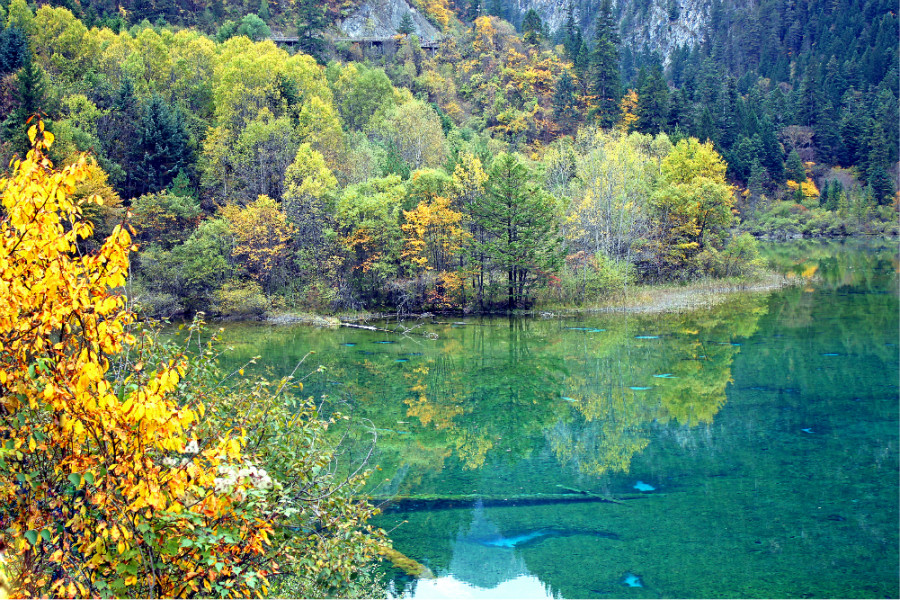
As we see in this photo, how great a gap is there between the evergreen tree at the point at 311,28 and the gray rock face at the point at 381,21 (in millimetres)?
9065

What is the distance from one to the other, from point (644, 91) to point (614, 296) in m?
46.5

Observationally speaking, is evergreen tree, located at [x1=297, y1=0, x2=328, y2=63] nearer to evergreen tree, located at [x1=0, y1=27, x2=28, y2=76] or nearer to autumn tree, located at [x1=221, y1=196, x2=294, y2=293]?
evergreen tree, located at [x1=0, y1=27, x2=28, y2=76]

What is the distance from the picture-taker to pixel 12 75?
46875 millimetres

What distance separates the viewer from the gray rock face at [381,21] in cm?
9119

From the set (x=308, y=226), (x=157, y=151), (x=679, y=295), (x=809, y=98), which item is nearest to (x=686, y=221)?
(x=679, y=295)

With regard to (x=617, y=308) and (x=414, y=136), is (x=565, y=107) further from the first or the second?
(x=617, y=308)

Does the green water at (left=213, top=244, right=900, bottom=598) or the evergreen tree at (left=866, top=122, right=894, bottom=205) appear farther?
the evergreen tree at (left=866, top=122, right=894, bottom=205)

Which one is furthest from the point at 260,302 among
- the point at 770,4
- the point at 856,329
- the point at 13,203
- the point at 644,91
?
the point at 770,4

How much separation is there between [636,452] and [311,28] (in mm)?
74503

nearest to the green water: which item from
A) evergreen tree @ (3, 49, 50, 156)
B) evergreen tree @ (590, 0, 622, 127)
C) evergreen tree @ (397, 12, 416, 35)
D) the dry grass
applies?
the dry grass

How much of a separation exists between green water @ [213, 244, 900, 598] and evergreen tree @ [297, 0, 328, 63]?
56292 millimetres

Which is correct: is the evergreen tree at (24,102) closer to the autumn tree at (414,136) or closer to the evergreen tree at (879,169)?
the autumn tree at (414,136)

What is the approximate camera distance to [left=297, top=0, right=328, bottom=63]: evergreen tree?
79875 millimetres

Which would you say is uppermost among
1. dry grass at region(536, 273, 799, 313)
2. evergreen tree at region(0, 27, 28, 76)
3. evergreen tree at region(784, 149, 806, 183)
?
evergreen tree at region(0, 27, 28, 76)
